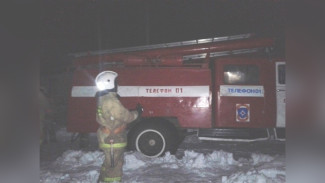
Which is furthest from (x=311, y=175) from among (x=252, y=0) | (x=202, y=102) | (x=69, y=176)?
(x=252, y=0)

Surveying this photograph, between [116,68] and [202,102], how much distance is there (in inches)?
94.7

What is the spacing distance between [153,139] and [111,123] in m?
3.32

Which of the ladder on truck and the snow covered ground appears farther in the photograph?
the ladder on truck

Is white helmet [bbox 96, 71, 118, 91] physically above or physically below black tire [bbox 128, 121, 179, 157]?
above

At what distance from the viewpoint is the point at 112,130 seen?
221 inches

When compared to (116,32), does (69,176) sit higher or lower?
lower

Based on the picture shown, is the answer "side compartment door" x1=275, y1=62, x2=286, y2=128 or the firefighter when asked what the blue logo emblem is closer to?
"side compartment door" x1=275, y1=62, x2=286, y2=128

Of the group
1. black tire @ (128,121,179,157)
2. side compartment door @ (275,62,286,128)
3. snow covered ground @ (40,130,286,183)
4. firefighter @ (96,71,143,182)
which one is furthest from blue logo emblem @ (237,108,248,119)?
firefighter @ (96,71,143,182)

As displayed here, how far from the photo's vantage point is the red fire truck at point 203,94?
29.0 feet

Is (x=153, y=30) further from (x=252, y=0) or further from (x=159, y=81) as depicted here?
(x=159, y=81)

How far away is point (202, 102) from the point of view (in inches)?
348

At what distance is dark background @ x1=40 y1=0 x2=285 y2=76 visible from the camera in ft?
58.0

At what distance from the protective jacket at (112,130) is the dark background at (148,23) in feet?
38.3

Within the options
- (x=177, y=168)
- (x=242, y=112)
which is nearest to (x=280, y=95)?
(x=242, y=112)
